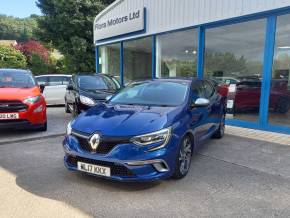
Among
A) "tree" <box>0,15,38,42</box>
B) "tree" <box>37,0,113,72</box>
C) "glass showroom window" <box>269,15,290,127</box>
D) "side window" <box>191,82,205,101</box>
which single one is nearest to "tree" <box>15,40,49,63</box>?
"tree" <box>37,0,113,72</box>

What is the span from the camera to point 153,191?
154 inches

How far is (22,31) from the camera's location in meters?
64.5

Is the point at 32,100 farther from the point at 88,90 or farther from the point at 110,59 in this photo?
the point at 110,59

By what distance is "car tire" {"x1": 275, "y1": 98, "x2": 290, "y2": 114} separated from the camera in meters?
7.23

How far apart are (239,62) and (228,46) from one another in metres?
0.67

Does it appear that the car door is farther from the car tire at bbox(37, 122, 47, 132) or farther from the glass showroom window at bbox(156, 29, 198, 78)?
the car tire at bbox(37, 122, 47, 132)

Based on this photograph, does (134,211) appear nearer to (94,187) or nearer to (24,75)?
(94,187)

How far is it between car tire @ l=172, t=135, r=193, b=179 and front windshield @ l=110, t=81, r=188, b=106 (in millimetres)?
659

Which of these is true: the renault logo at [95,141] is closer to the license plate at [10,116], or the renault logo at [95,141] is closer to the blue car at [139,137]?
the blue car at [139,137]

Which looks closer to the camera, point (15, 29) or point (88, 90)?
point (88, 90)

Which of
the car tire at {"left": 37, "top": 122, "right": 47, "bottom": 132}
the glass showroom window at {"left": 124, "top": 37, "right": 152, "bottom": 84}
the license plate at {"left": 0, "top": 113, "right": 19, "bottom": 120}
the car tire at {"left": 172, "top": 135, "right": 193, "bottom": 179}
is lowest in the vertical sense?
the car tire at {"left": 37, "top": 122, "right": 47, "bottom": 132}

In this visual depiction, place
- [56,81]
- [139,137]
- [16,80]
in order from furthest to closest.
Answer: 1. [56,81]
2. [16,80]
3. [139,137]

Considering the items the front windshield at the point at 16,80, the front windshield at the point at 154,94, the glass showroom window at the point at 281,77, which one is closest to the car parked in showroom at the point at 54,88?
the front windshield at the point at 16,80

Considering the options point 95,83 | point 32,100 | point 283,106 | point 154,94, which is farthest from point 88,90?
point 283,106
